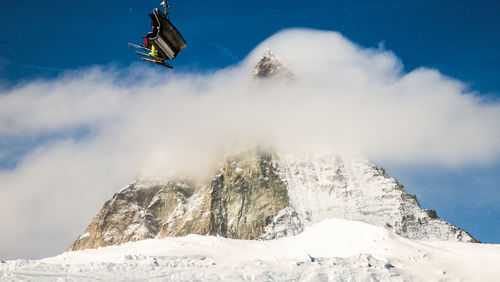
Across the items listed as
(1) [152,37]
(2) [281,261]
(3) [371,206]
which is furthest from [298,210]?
(1) [152,37]

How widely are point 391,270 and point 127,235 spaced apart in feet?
546

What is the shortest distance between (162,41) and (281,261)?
20.1 meters

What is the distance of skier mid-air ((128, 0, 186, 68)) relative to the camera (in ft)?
100

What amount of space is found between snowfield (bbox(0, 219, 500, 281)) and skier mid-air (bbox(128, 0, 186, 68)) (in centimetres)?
1576

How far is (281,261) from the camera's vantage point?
1684 inches

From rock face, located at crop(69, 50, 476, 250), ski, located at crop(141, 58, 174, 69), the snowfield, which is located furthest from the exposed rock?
ski, located at crop(141, 58, 174, 69)

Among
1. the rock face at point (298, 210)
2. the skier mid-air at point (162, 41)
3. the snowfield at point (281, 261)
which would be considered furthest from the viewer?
the rock face at point (298, 210)

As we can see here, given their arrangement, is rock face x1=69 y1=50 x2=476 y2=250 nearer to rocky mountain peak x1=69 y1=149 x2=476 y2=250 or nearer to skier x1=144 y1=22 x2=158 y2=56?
rocky mountain peak x1=69 y1=149 x2=476 y2=250

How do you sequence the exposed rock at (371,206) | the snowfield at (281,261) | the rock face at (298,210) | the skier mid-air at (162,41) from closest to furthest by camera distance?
1. the skier mid-air at (162,41)
2. the snowfield at (281,261)
3. the exposed rock at (371,206)
4. the rock face at (298,210)

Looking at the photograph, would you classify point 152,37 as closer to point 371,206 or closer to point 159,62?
point 159,62

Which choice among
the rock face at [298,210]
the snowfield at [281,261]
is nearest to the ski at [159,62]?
the snowfield at [281,261]

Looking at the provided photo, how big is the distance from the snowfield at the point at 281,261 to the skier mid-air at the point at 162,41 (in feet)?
51.7

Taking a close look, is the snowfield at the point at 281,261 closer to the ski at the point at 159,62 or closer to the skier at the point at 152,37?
the ski at the point at 159,62

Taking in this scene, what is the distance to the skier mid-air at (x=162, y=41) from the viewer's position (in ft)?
100
